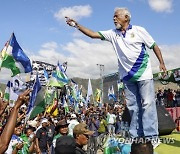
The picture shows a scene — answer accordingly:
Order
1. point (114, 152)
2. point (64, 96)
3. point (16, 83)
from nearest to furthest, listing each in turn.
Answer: point (114, 152), point (16, 83), point (64, 96)

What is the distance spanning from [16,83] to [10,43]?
3497 millimetres

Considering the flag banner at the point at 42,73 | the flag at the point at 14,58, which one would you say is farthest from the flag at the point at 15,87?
the flag banner at the point at 42,73

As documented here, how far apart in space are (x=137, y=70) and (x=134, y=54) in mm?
200

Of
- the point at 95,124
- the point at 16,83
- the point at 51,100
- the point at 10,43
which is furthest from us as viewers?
the point at 51,100

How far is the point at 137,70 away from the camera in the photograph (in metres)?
4.40

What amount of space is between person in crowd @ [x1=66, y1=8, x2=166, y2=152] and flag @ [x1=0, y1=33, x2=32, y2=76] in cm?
764

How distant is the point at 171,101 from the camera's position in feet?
75.9

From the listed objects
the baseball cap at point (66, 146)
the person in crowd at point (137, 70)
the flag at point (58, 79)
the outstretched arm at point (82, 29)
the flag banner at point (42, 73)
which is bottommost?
the baseball cap at point (66, 146)

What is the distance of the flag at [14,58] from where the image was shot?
1164 centimetres

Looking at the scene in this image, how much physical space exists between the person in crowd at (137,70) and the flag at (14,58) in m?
7.64

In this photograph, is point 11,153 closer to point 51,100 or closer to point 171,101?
point 51,100

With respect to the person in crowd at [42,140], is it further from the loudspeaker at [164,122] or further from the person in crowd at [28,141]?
the loudspeaker at [164,122]

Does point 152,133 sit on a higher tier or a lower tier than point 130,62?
lower

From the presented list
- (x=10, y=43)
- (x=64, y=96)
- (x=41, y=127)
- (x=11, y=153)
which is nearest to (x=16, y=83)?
(x=10, y=43)
